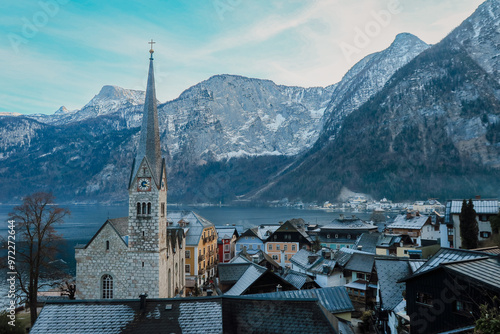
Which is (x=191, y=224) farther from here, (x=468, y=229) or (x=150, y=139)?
(x=468, y=229)

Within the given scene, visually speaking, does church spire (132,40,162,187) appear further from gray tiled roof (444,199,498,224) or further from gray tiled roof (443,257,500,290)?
gray tiled roof (444,199,498,224)

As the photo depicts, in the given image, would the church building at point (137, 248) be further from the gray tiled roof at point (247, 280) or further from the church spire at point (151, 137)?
the gray tiled roof at point (247, 280)

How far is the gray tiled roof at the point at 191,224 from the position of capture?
60781 millimetres

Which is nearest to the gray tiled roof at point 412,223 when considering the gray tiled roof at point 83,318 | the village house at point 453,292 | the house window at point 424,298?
the village house at point 453,292

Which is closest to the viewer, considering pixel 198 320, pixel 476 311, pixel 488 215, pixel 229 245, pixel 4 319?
pixel 476 311

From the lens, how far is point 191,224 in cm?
6488

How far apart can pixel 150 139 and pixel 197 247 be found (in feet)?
86.8

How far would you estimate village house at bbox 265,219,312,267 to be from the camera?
244 ft

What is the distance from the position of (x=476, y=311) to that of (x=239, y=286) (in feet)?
80.8

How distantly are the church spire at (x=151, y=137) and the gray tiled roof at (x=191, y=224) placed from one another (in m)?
25.2

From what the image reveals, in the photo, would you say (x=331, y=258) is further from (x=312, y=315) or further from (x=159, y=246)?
(x=312, y=315)

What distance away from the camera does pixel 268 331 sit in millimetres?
19203

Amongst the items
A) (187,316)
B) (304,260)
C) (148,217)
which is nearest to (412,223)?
(304,260)

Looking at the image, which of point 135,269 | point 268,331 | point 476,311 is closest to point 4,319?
point 135,269
